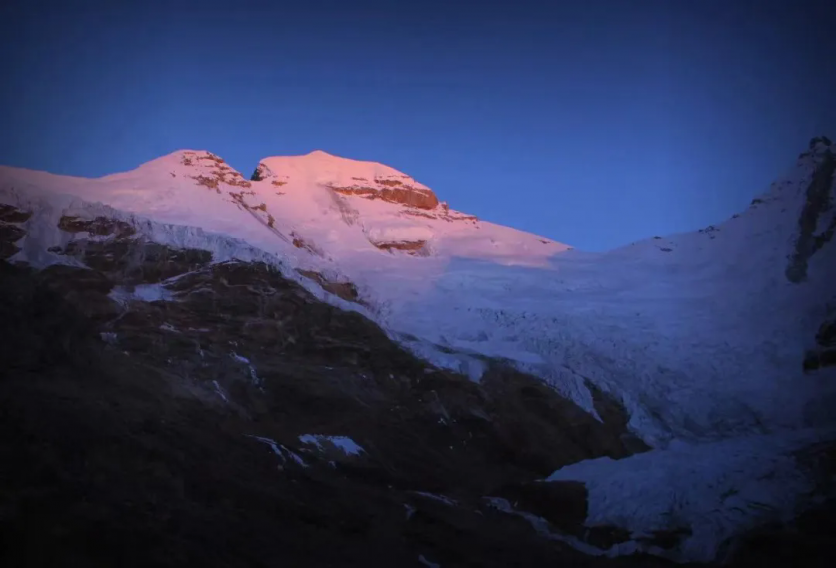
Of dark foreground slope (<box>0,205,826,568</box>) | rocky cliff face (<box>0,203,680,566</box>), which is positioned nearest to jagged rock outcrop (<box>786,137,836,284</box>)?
rocky cliff face (<box>0,203,680,566</box>)

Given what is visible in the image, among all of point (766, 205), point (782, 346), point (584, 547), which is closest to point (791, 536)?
point (584, 547)

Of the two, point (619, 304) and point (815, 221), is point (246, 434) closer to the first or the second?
point (619, 304)

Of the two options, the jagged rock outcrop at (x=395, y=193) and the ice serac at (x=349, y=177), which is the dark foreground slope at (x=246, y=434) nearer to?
the ice serac at (x=349, y=177)

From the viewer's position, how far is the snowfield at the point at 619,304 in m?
22.3

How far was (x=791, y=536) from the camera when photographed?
688 inches

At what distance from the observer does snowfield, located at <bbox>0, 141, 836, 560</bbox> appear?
22.3 m

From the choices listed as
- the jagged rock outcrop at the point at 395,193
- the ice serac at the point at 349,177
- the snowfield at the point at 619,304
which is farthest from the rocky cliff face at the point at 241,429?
the jagged rock outcrop at the point at 395,193

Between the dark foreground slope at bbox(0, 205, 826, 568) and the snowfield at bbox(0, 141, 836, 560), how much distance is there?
119 cm

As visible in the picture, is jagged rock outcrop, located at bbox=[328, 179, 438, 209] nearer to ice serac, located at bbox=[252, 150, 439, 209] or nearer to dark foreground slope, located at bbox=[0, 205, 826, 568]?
ice serac, located at bbox=[252, 150, 439, 209]

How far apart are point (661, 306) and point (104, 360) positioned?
2524 centimetres

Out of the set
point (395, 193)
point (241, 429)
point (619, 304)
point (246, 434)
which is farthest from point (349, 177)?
point (246, 434)

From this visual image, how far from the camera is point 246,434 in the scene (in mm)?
21109

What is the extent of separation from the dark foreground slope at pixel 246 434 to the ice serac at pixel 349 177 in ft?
66.6

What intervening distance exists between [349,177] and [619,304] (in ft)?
75.2
